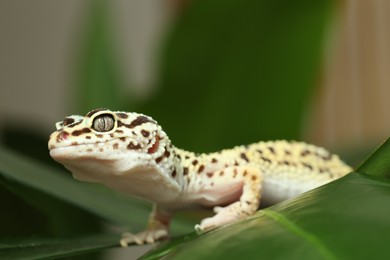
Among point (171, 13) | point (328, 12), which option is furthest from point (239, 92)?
point (171, 13)

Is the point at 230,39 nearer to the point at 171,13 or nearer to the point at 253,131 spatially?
the point at 253,131

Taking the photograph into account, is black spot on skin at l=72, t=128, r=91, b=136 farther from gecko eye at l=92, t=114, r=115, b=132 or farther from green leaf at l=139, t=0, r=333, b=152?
green leaf at l=139, t=0, r=333, b=152

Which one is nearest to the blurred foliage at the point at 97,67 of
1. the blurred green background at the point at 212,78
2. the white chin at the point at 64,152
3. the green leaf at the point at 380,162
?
the blurred green background at the point at 212,78

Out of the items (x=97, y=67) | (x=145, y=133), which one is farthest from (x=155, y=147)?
(x=97, y=67)

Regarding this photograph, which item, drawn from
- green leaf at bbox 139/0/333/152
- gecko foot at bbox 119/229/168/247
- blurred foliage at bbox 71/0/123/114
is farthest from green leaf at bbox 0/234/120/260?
blurred foliage at bbox 71/0/123/114

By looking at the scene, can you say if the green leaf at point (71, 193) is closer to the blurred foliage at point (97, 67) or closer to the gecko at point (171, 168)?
the gecko at point (171, 168)
